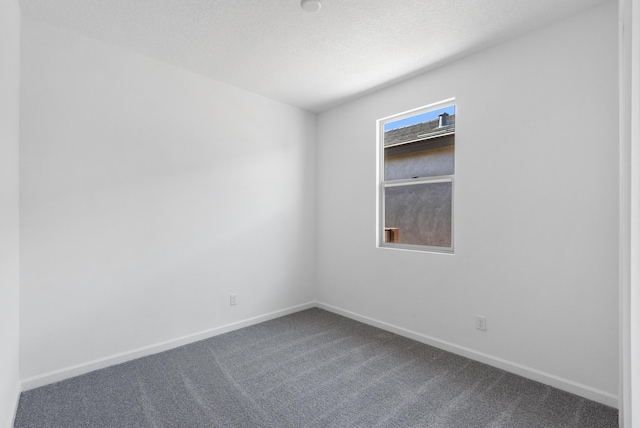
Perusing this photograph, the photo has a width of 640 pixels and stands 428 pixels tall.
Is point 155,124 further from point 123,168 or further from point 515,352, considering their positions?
point 515,352

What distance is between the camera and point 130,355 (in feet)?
8.55

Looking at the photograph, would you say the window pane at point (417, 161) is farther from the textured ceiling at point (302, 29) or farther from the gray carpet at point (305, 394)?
the gray carpet at point (305, 394)

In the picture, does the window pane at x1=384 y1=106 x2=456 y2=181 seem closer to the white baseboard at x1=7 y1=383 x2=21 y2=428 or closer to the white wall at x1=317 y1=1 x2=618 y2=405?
the white wall at x1=317 y1=1 x2=618 y2=405

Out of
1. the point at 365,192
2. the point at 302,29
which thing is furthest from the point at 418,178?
the point at 302,29

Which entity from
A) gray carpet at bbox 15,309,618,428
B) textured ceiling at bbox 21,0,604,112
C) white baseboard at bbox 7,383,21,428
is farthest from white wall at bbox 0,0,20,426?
textured ceiling at bbox 21,0,604,112

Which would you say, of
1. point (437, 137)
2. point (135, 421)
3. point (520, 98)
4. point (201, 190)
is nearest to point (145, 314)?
point (135, 421)

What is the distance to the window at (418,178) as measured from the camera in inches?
116

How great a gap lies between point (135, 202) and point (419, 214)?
8.81 feet

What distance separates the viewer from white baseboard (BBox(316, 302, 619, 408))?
2.01 meters

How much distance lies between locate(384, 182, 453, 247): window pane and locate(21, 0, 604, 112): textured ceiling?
1.17m

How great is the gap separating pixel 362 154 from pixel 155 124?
7.06 feet

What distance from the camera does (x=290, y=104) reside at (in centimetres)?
387

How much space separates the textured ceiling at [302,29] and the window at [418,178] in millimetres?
534

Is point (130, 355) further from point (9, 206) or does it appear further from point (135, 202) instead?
point (9, 206)
